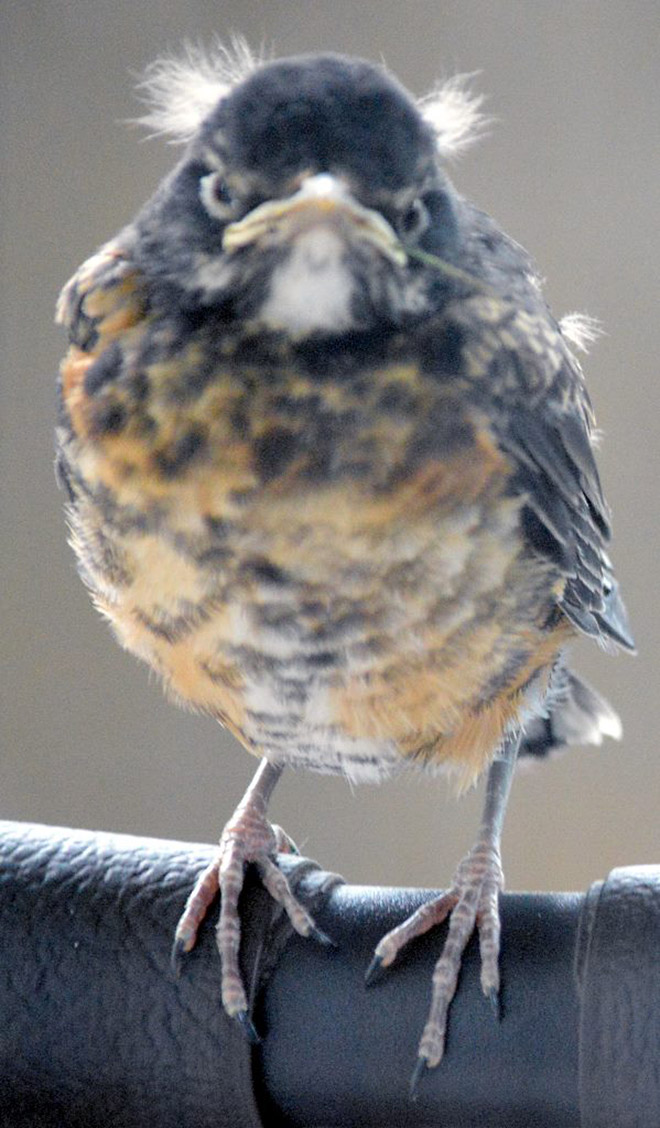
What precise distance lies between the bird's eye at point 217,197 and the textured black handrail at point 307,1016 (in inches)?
20.3

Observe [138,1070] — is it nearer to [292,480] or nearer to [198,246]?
[292,480]

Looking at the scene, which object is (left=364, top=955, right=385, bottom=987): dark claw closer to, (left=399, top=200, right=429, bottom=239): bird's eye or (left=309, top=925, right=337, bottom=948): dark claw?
(left=309, top=925, right=337, bottom=948): dark claw

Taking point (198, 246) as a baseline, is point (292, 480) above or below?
below

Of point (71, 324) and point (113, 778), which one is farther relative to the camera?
point (113, 778)

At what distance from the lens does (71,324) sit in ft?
4.33

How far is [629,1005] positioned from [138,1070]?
0.37 meters

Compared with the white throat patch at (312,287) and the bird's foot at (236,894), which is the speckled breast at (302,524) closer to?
the white throat patch at (312,287)

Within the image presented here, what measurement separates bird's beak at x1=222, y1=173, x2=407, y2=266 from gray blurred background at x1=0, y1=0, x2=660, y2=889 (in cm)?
187

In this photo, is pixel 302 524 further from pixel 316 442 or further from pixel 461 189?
pixel 461 189

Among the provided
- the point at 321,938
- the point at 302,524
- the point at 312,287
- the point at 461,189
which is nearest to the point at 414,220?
the point at 312,287

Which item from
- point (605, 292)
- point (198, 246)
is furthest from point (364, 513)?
point (605, 292)

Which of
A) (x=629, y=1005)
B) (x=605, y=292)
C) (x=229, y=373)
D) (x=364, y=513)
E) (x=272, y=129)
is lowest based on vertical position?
(x=629, y=1005)

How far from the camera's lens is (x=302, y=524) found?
1182 mm

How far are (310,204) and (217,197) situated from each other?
0.40 ft
